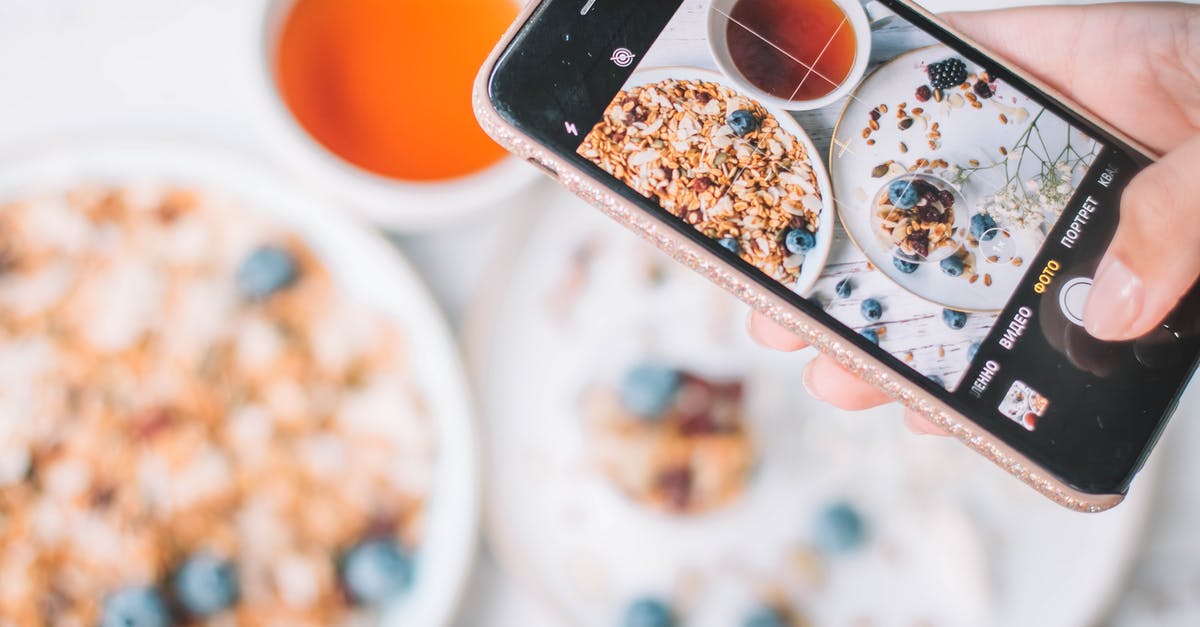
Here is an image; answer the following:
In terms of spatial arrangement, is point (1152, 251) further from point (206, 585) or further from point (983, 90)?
point (206, 585)

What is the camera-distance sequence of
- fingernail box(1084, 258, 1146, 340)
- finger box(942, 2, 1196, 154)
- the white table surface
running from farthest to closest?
the white table surface, finger box(942, 2, 1196, 154), fingernail box(1084, 258, 1146, 340)

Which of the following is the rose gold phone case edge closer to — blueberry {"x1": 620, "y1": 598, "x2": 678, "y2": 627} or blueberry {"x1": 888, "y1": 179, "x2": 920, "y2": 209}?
blueberry {"x1": 888, "y1": 179, "x2": 920, "y2": 209}

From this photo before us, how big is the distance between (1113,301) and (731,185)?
0.73ft

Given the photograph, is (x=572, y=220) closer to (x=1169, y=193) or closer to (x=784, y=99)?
(x=784, y=99)

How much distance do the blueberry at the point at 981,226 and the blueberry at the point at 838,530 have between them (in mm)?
296

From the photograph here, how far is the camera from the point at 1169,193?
498mm

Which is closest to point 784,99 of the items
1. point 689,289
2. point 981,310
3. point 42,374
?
point 981,310

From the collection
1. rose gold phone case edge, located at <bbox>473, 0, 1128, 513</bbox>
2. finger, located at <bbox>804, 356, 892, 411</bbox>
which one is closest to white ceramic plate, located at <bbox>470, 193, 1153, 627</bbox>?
finger, located at <bbox>804, 356, 892, 411</bbox>

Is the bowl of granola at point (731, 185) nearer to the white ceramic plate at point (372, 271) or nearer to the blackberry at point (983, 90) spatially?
the blackberry at point (983, 90)

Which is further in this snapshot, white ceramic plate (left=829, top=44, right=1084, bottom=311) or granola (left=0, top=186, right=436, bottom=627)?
granola (left=0, top=186, right=436, bottom=627)

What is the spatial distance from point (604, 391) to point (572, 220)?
15 cm

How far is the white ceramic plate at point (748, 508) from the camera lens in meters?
0.74

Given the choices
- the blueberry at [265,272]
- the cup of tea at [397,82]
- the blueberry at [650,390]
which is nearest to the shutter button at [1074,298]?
the blueberry at [650,390]

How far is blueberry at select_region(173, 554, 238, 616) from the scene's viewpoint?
2.17ft
